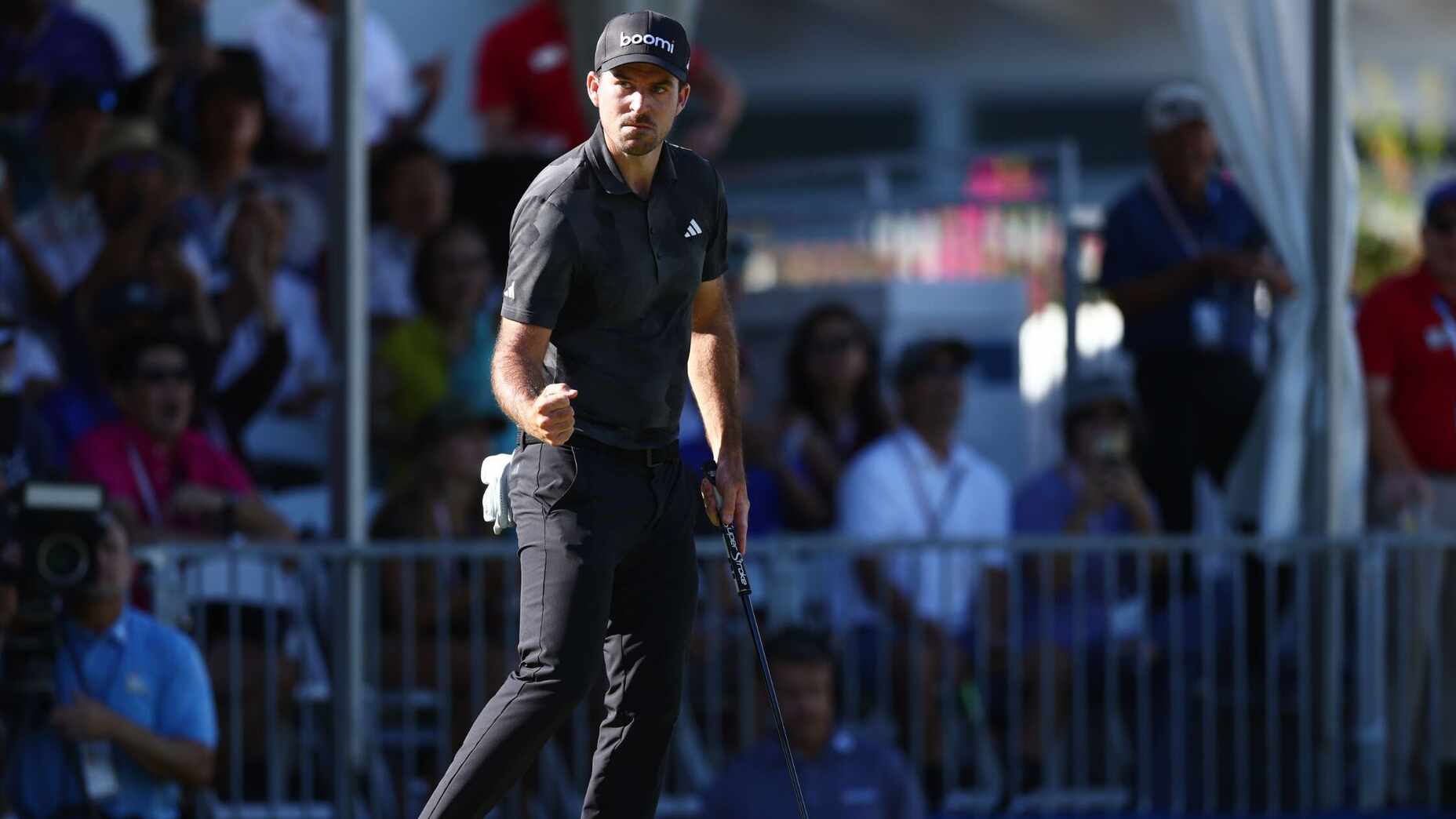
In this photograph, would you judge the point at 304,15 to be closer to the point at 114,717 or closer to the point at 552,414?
the point at 114,717

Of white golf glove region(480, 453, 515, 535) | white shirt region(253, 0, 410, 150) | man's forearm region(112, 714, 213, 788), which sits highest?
white shirt region(253, 0, 410, 150)

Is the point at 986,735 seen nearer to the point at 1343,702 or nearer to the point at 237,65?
the point at 1343,702

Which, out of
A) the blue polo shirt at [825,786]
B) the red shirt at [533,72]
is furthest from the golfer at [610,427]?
the red shirt at [533,72]

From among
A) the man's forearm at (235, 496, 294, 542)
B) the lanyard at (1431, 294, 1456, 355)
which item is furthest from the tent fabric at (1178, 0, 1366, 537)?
the man's forearm at (235, 496, 294, 542)

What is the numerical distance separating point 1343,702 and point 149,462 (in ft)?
12.7

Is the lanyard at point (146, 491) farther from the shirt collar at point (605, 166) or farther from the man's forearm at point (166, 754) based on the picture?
the shirt collar at point (605, 166)

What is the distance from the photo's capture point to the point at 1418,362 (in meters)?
8.10

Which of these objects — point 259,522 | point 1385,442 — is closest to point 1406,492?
point 1385,442

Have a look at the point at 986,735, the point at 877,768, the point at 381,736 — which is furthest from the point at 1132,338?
the point at 381,736

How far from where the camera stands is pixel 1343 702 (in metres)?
7.55

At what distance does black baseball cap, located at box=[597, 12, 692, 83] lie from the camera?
14.3ft

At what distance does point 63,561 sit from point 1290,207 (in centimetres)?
410

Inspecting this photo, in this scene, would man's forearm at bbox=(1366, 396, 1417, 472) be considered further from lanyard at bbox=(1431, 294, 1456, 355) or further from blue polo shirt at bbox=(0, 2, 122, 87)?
blue polo shirt at bbox=(0, 2, 122, 87)

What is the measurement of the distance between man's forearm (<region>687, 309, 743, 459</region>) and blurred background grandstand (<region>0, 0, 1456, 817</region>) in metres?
2.34
